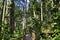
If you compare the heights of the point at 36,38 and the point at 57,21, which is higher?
the point at 57,21

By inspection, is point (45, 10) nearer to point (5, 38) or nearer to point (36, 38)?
point (36, 38)

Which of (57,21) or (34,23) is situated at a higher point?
(57,21)

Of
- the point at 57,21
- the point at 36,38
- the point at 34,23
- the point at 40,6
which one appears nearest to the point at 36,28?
the point at 34,23

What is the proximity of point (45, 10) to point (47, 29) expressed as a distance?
1192 cm

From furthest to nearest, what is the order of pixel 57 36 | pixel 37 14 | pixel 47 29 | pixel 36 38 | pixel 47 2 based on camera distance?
pixel 37 14 < pixel 47 2 < pixel 47 29 < pixel 36 38 < pixel 57 36

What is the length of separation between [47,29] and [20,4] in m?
18.8

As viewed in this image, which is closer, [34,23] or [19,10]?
[34,23]

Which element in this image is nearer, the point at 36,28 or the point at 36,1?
the point at 36,28

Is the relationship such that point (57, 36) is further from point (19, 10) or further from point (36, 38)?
point (19, 10)

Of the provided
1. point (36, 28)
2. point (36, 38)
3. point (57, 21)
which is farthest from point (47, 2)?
point (57, 21)

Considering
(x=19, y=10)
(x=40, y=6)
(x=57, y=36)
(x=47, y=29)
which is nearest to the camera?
(x=57, y=36)

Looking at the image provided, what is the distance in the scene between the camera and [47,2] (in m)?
26.2

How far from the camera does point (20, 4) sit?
118 feet

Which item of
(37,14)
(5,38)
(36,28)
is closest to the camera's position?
(5,38)
